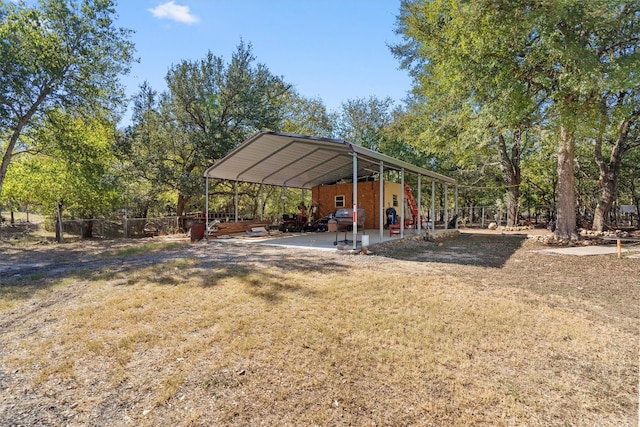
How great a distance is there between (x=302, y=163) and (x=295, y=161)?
53cm

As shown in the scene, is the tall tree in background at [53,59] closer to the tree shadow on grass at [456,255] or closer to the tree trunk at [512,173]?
the tree shadow on grass at [456,255]

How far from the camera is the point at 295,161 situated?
43.2 ft

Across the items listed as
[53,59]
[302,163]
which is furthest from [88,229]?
[302,163]

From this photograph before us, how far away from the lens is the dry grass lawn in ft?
7.65

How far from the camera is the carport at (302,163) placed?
9.28 meters

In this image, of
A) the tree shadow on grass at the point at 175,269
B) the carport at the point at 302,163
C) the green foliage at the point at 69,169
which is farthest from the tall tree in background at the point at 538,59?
the green foliage at the point at 69,169

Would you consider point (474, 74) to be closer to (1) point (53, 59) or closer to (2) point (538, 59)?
(2) point (538, 59)

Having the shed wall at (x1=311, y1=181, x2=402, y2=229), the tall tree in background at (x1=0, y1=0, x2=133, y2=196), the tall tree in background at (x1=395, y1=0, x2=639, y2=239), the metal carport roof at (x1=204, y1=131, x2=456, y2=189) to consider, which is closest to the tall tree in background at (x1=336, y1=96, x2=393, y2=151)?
the shed wall at (x1=311, y1=181, x2=402, y2=229)

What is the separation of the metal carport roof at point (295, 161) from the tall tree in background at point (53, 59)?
599 centimetres

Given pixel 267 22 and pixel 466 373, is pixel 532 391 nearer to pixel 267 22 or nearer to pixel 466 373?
pixel 466 373

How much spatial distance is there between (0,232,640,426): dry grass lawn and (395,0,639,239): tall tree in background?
5099 mm

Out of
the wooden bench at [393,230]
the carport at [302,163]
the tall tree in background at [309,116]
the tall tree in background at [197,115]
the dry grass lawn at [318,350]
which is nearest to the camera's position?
the dry grass lawn at [318,350]

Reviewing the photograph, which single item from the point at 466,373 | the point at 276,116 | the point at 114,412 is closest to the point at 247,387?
the point at 114,412

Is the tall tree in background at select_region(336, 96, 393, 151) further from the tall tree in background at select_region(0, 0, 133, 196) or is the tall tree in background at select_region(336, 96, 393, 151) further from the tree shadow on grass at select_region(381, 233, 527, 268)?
the tree shadow on grass at select_region(381, 233, 527, 268)
